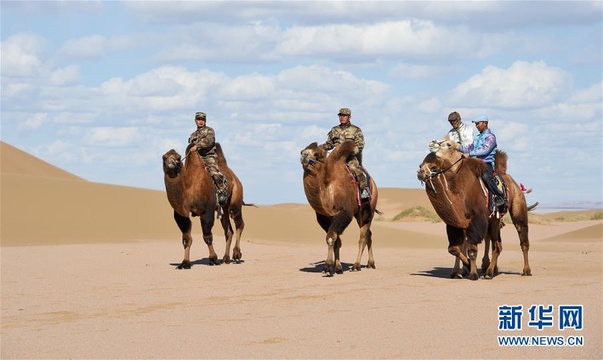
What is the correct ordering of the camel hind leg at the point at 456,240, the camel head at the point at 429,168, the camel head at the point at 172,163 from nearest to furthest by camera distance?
the camel head at the point at 429,168 < the camel hind leg at the point at 456,240 < the camel head at the point at 172,163

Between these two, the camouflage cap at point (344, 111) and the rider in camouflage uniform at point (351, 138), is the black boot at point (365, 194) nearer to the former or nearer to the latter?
the rider in camouflage uniform at point (351, 138)

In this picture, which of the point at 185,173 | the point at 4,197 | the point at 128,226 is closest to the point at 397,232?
the point at 128,226

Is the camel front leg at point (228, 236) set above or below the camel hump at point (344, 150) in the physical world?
below

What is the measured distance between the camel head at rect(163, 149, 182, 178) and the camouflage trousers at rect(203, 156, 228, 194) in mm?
734

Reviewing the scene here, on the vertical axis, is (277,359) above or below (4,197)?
below

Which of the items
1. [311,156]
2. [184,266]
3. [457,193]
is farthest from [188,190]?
[457,193]

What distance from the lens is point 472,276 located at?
1792cm

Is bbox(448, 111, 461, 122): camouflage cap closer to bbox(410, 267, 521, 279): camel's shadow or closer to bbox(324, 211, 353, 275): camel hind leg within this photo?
bbox(324, 211, 353, 275): camel hind leg

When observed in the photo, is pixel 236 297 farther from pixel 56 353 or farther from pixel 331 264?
pixel 56 353

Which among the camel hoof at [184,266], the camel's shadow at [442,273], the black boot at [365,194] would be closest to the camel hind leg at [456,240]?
the camel's shadow at [442,273]

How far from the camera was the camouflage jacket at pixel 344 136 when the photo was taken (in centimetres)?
1941

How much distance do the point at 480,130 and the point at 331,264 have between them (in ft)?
A: 12.1

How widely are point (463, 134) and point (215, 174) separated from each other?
5.65 metres

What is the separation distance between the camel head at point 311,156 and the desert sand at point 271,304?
2.09 metres
